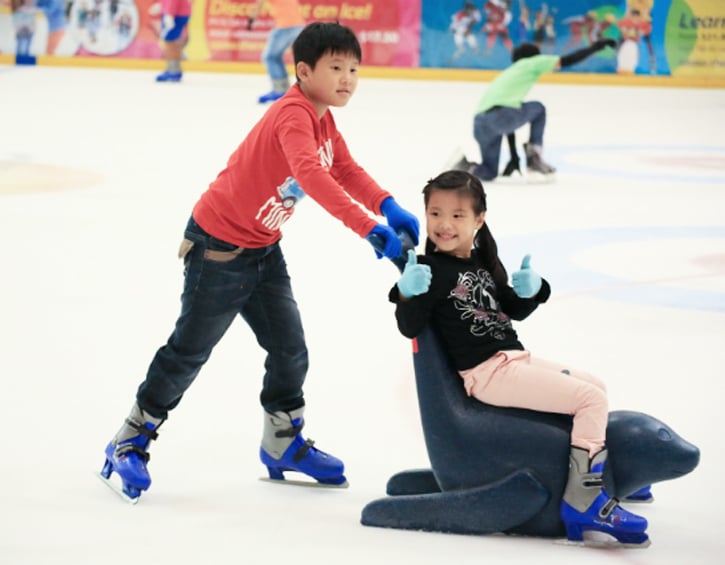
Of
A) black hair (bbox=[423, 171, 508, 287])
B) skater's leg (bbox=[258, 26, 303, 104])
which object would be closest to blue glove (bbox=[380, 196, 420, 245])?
black hair (bbox=[423, 171, 508, 287])

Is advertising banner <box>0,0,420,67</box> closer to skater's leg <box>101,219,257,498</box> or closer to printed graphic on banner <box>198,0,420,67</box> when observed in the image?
printed graphic on banner <box>198,0,420,67</box>

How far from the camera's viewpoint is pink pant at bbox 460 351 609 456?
99.3 inches

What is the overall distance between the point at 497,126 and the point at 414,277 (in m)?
5.16

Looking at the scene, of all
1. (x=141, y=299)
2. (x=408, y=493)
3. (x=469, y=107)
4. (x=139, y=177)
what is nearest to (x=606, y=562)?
(x=408, y=493)

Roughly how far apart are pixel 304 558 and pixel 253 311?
0.69m

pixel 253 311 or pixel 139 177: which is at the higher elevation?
pixel 253 311

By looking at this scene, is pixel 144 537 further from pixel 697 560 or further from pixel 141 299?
pixel 141 299

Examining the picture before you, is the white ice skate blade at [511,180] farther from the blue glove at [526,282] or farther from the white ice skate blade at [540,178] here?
the blue glove at [526,282]

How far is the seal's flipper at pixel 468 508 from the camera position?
2.53 m

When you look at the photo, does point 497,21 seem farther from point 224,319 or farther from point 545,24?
point 224,319

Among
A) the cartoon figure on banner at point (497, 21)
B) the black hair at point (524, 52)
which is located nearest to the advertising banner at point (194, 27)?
the cartoon figure on banner at point (497, 21)

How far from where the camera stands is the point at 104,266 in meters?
5.11

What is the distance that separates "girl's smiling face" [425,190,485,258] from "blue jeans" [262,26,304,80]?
8907mm

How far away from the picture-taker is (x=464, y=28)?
44.7 feet
